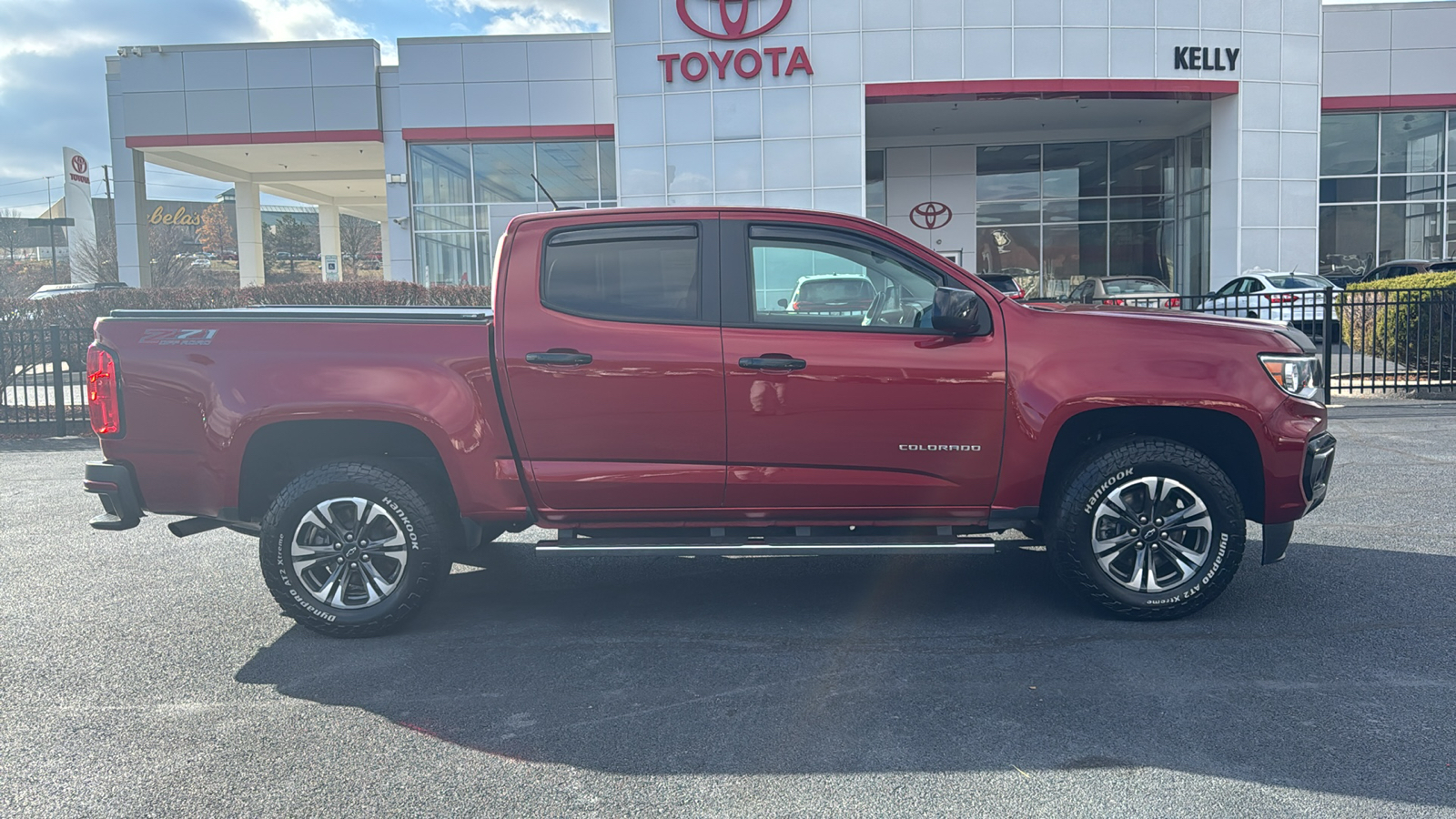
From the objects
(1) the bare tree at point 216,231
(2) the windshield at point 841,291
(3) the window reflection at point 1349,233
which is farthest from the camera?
(1) the bare tree at point 216,231

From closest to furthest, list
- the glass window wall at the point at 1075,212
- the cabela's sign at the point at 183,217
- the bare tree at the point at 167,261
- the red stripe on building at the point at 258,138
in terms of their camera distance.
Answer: the red stripe on building at the point at 258,138
the glass window wall at the point at 1075,212
the bare tree at the point at 167,261
the cabela's sign at the point at 183,217

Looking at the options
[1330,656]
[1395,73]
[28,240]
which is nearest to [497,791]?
[1330,656]

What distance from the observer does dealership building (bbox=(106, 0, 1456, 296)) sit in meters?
24.6

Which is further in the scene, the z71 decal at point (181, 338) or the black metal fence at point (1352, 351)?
the black metal fence at point (1352, 351)

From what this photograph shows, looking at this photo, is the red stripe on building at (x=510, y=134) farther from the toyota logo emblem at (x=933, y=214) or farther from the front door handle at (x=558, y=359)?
the front door handle at (x=558, y=359)

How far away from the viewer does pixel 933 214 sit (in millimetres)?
32531

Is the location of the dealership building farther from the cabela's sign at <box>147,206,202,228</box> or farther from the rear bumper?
the cabela's sign at <box>147,206,202,228</box>

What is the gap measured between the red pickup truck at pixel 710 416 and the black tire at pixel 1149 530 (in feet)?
0.04

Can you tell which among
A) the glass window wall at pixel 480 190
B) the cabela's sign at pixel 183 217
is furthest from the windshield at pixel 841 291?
the cabela's sign at pixel 183 217

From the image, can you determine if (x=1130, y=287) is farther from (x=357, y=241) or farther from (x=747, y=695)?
(x=357, y=241)

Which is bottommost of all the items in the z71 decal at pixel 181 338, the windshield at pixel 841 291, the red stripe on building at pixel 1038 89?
the z71 decal at pixel 181 338

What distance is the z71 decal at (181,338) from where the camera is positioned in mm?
4938

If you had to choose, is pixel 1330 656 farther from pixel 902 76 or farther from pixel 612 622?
pixel 902 76

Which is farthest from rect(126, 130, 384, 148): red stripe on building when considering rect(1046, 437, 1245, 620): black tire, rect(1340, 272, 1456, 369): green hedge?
rect(1046, 437, 1245, 620): black tire
